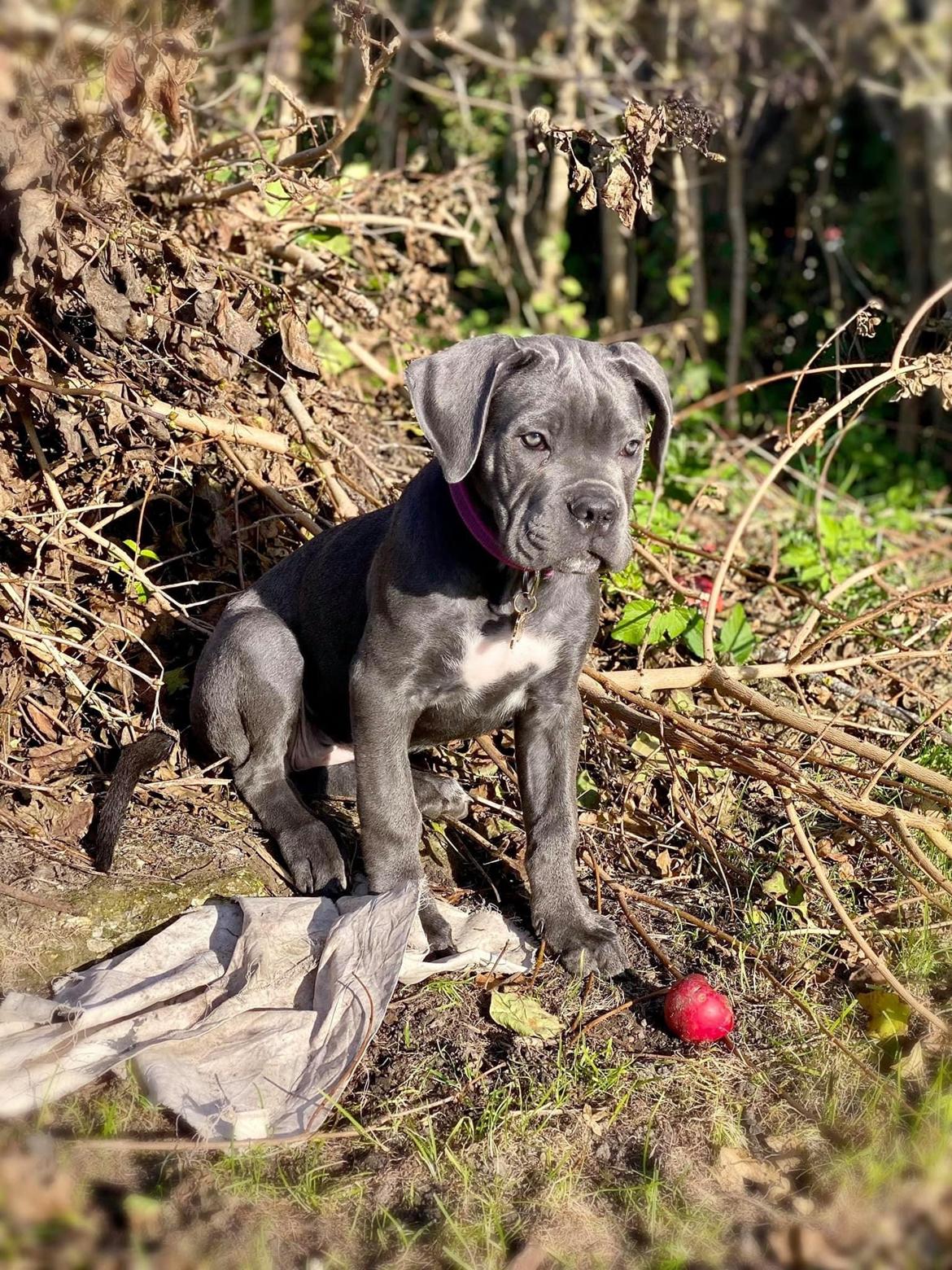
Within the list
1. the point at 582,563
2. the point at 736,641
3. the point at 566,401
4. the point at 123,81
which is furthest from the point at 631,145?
the point at 736,641

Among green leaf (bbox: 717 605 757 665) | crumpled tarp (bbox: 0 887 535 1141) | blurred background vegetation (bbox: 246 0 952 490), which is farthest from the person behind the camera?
blurred background vegetation (bbox: 246 0 952 490)

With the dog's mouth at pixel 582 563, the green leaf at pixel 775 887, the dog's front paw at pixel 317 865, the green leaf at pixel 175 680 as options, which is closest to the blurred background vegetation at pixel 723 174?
the green leaf at pixel 775 887

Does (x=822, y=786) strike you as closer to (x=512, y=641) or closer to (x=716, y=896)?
(x=716, y=896)

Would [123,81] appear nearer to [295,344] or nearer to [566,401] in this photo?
[295,344]

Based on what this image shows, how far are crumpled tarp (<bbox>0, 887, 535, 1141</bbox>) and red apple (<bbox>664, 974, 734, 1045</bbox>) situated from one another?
20.3 inches

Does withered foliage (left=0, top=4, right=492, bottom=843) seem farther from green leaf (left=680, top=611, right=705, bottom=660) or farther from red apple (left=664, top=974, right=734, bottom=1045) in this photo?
red apple (left=664, top=974, right=734, bottom=1045)

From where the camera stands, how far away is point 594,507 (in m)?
3.59

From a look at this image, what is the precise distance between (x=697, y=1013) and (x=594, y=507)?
1.42 metres

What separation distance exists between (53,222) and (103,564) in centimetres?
126

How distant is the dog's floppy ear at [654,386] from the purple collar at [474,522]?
2.02 ft

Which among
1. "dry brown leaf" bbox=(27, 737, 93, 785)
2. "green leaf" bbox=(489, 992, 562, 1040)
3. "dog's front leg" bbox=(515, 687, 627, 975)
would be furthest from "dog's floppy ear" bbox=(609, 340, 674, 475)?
"dry brown leaf" bbox=(27, 737, 93, 785)

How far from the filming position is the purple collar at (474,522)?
3.81 meters

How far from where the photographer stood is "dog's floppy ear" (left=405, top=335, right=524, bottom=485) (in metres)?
3.67

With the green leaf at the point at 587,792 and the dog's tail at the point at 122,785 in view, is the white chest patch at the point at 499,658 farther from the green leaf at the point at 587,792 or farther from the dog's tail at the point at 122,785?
the dog's tail at the point at 122,785
